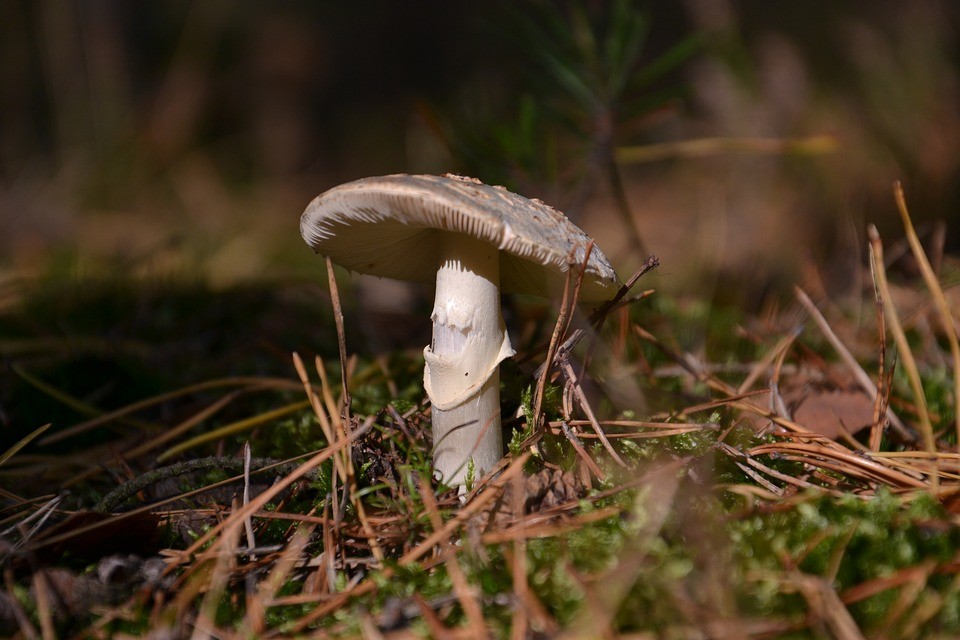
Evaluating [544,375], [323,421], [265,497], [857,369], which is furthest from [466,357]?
[857,369]

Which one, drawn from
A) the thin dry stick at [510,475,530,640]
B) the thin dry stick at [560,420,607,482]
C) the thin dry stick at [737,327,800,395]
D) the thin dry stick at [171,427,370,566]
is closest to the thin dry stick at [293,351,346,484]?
the thin dry stick at [171,427,370,566]

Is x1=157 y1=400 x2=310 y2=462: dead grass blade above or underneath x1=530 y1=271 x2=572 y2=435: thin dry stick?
underneath

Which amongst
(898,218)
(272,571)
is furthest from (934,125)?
(272,571)

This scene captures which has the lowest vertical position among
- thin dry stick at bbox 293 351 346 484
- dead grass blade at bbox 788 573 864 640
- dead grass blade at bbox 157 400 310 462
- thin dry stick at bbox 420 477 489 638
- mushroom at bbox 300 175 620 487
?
dead grass blade at bbox 157 400 310 462

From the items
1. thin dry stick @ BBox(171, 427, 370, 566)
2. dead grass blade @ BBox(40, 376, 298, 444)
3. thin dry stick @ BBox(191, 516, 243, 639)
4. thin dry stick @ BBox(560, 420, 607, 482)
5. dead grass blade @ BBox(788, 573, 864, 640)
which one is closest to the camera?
dead grass blade @ BBox(788, 573, 864, 640)

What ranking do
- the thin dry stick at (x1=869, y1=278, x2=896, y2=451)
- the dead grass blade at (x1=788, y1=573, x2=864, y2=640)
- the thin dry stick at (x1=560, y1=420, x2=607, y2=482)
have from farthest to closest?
the thin dry stick at (x1=869, y1=278, x2=896, y2=451) < the thin dry stick at (x1=560, y1=420, x2=607, y2=482) < the dead grass blade at (x1=788, y1=573, x2=864, y2=640)

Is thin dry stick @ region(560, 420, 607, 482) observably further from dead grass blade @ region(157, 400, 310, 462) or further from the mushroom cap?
dead grass blade @ region(157, 400, 310, 462)

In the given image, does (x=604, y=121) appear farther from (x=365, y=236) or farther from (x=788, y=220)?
(x=788, y=220)
